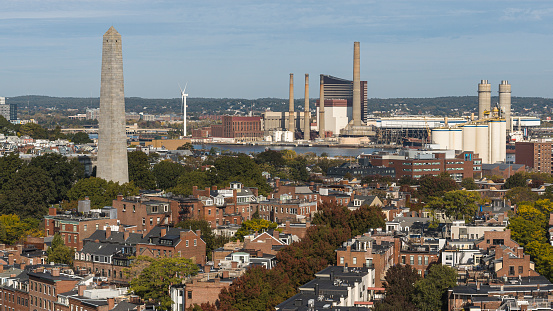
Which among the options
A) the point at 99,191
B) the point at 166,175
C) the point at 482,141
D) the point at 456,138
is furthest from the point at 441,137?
the point at 99,191

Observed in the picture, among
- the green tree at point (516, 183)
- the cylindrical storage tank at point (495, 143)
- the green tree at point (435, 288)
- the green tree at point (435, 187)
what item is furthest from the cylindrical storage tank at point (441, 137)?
the green tree at point (435, 288)

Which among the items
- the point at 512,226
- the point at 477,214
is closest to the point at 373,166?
the point at 477,214

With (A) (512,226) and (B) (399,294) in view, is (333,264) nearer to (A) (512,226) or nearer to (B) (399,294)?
(B) (399,294)

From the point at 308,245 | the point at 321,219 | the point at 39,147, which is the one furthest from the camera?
the point at 39,147

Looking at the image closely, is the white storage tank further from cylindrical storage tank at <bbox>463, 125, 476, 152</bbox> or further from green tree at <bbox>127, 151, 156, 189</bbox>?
green tree at <bbox>127, 151, 156, 189</bbox>

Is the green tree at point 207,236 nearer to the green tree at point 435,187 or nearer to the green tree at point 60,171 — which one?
the green tree at point 60,171

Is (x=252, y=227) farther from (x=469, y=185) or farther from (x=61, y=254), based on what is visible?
(x=469, y=185)

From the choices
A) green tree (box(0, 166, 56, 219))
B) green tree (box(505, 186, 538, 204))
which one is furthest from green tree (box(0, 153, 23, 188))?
green tree (box(505, 186, 538, 204))
